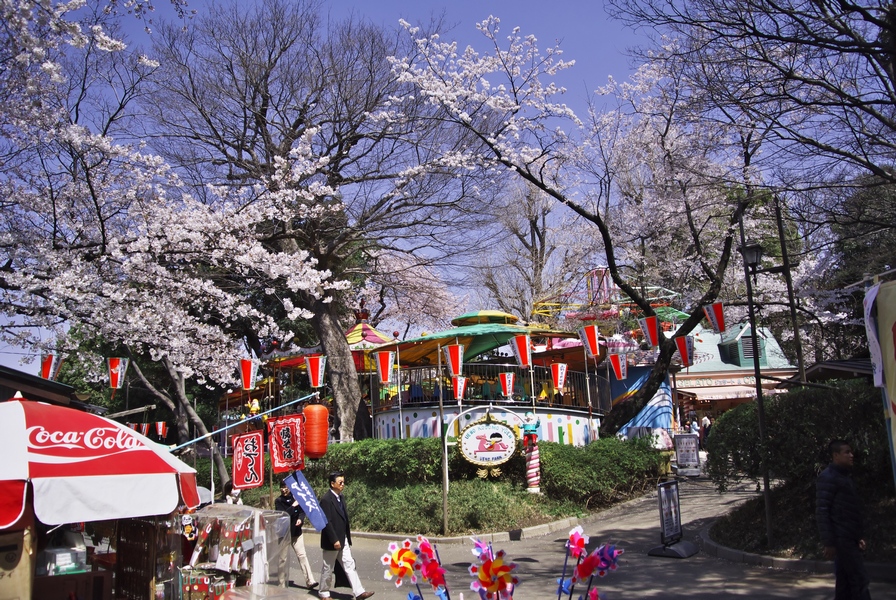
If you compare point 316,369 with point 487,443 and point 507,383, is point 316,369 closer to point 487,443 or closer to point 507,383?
point 507,383

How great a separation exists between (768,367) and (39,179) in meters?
29.2

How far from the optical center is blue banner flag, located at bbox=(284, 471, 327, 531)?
8.80 metres

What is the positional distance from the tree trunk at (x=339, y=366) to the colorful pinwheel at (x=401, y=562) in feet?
56.1

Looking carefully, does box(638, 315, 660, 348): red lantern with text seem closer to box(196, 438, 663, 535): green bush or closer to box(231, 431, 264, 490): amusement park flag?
box(196, 438, 663, 535): green bush

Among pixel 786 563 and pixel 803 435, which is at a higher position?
pixel 803 435

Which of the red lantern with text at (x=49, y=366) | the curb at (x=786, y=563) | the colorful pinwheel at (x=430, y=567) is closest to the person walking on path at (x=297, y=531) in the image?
the colorful pinwheel at (x=430, y=567)

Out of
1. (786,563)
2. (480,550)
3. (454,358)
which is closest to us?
(480,550)

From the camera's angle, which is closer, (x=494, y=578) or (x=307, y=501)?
(x=494, y=578)

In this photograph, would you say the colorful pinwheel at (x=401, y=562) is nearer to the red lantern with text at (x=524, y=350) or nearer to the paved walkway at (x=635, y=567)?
the paved walkway at (x=635, y=567)

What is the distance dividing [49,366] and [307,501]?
13564 mm

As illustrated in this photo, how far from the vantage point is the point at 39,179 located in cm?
1252

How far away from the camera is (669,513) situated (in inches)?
424

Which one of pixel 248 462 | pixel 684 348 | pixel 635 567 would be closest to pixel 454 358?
pixel 248 462

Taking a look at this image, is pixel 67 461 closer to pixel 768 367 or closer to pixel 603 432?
pixel 603 432
